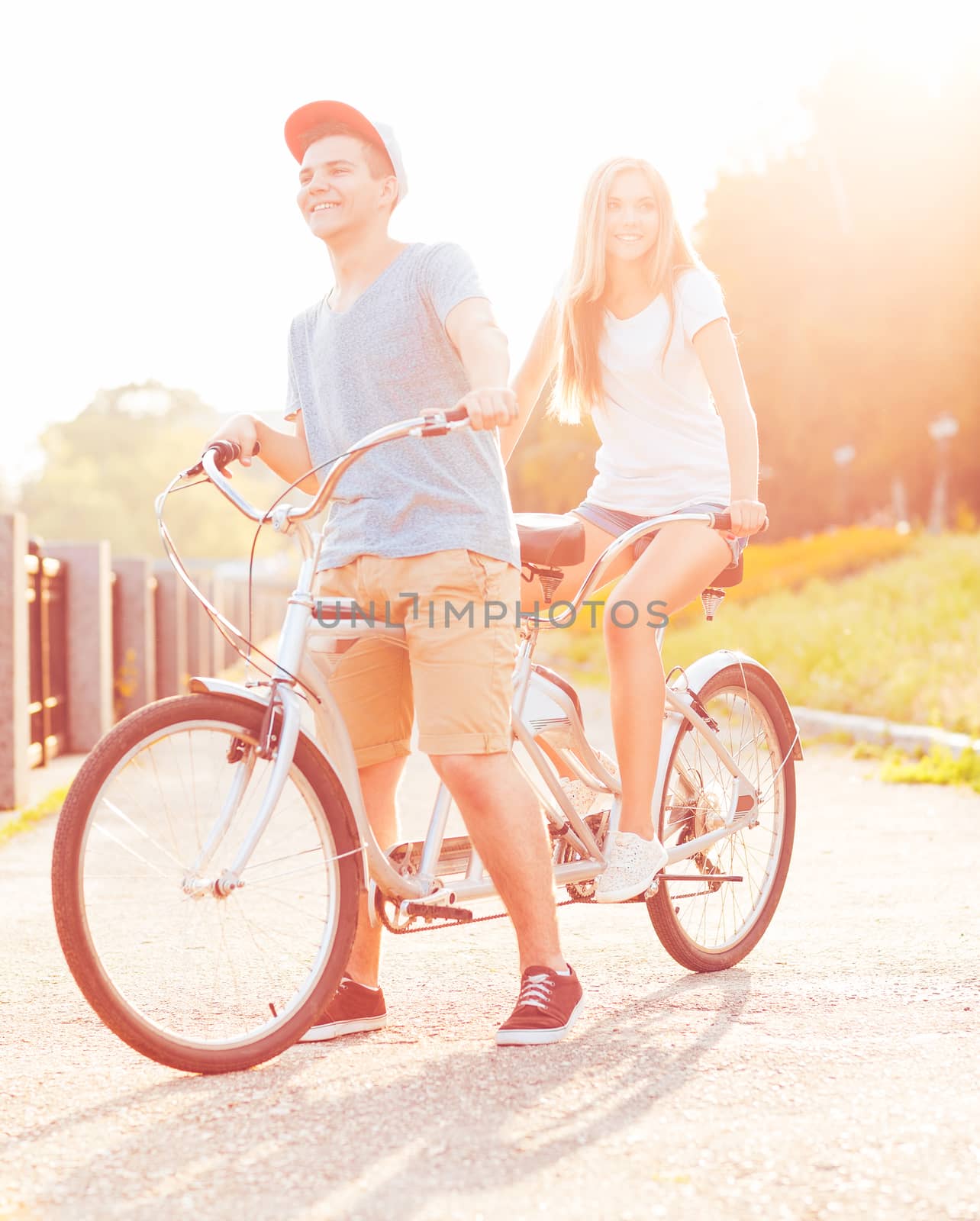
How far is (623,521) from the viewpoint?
15.0ft

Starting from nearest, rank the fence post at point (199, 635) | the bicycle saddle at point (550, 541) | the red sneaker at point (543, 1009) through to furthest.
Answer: the red sneaker at point (543, 1009)
the bicycle saddle at point (550, 541)
the fence post at point (199, 635)

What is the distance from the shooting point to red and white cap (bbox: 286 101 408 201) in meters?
3.77

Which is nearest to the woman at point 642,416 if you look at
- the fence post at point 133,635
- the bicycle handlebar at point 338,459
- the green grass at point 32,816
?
the bicycle handlebar at point 338,459

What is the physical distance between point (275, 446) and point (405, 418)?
1.25 ft

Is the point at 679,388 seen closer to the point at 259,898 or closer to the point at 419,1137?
the point at 259,898

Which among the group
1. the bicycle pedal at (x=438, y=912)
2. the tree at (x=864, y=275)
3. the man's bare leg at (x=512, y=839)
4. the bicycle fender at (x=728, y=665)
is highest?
the tree at (x=864, y=275)

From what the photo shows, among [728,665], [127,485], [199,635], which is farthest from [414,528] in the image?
[127,485]

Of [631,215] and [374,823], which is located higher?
[631,215]

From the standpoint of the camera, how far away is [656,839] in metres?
4.34

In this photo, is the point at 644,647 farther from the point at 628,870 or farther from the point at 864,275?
the point at 864,275

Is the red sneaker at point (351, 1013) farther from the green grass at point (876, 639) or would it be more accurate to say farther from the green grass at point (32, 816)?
the green grass at point (876, 639)

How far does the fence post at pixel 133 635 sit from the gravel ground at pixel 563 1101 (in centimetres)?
901

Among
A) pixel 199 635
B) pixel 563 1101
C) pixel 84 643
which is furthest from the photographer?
pixel 199 635

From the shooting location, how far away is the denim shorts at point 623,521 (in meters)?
4.49
